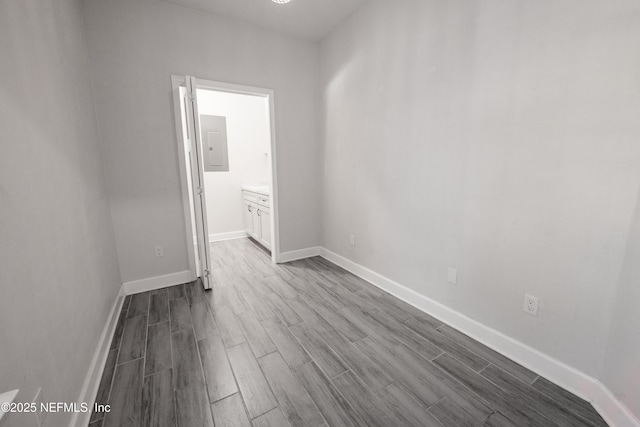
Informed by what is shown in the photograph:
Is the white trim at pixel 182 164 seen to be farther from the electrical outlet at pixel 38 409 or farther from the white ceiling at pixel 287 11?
the electrical outlet at pixel 38 409

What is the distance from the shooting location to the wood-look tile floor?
1.28 meters

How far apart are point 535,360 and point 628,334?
495 millimetres

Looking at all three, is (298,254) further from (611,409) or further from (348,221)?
(611,409)

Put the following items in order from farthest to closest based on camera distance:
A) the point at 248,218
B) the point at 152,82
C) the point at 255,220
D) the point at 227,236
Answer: the point at 227,236, the point at 248,218, the point at 255,220, the point at 152,82

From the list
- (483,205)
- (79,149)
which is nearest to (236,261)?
(79,149)

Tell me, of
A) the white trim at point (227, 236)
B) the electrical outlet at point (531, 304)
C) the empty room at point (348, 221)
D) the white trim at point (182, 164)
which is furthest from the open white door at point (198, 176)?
the electrical outlet at point (531, 304)

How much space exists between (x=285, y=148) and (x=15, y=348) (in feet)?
9.22

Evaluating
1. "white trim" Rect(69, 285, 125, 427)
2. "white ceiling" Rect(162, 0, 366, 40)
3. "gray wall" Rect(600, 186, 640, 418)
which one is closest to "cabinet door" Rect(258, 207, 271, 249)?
"white trim" Rect(69, 285, 125, 427)

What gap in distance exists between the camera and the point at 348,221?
3096 millimetres

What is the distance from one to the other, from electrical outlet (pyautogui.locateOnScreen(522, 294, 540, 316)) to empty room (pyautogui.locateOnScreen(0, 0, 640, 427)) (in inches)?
0.4

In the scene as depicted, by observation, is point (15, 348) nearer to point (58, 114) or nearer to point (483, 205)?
point (58, 114)

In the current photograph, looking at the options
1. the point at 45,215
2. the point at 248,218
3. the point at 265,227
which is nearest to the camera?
the point at 45,215

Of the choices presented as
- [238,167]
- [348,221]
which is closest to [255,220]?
[238,167]

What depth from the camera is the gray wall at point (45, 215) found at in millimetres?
870
